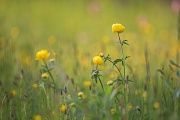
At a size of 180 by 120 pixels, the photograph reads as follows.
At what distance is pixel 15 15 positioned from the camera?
20.8 ft

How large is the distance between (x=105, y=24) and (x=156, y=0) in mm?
2571

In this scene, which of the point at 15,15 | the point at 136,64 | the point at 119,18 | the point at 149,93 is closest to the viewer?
the point at 149,93

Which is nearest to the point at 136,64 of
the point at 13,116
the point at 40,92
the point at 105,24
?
the point at 40,92

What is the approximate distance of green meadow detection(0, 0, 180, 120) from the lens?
1.84 m

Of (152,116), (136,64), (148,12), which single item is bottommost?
(152,116)

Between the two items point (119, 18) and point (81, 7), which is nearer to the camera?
point (119, 18)

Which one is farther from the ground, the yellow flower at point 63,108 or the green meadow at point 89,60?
the green meadow at point 89,60

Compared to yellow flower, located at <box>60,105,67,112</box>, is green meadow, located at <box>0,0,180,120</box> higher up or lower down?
higher up

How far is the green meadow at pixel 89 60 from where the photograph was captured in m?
1.84

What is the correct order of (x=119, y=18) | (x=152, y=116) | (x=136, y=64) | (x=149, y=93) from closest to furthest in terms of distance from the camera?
(x=152, y=116)
(x=149, y=93)
(x=136, y=64)
(x=119, y=18)

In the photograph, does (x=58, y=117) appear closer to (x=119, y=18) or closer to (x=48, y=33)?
(x=48, y=33)

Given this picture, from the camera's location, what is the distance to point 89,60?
11.4 feet

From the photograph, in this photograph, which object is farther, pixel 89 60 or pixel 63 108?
pixel 89 60

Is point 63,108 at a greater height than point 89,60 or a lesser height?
lesser
